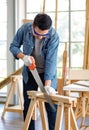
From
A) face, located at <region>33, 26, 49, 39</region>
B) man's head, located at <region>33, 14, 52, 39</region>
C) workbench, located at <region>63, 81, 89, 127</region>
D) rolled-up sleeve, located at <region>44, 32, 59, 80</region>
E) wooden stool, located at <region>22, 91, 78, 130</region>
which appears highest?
man's head, located at <region>33, 14, 52, 39</region>

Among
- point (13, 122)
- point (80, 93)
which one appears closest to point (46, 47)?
point (80, 93)

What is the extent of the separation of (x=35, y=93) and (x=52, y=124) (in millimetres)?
458

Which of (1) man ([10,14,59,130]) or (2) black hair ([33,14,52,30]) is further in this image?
(1) man ([10,14,59,130])

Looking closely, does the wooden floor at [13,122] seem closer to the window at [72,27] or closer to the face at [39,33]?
the window at [72,27]

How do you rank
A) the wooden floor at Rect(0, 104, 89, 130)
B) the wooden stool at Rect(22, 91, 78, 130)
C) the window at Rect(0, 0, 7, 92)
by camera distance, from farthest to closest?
the window at Rect(0, 0, 7, 92)
the wooden floor at Rect(0, 104, 89, 130)
the wooden stool at Rect(22, 91, 78, 130)

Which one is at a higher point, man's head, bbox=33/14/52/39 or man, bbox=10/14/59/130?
man's head, bbox=33/14/52/39

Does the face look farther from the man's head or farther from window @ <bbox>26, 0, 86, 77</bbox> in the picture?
window @ <bbox>26, 0, 86, 77</bbox>

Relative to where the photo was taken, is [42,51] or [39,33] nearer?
[39,33]

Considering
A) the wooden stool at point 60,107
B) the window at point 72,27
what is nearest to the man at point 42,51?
the wooden stool at point 60,107

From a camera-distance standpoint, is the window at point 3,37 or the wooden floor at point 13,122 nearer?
the wooden floor at point 13,122

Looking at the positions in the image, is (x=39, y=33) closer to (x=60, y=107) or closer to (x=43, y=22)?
(x=43, y=22)

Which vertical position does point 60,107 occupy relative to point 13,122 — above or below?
above

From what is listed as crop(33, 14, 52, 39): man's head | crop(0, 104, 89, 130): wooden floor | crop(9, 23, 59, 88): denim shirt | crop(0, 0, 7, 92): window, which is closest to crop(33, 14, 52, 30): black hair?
crop(33, 14, 52, 39): man's head

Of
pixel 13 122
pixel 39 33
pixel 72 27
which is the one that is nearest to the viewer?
pixel 39 33
